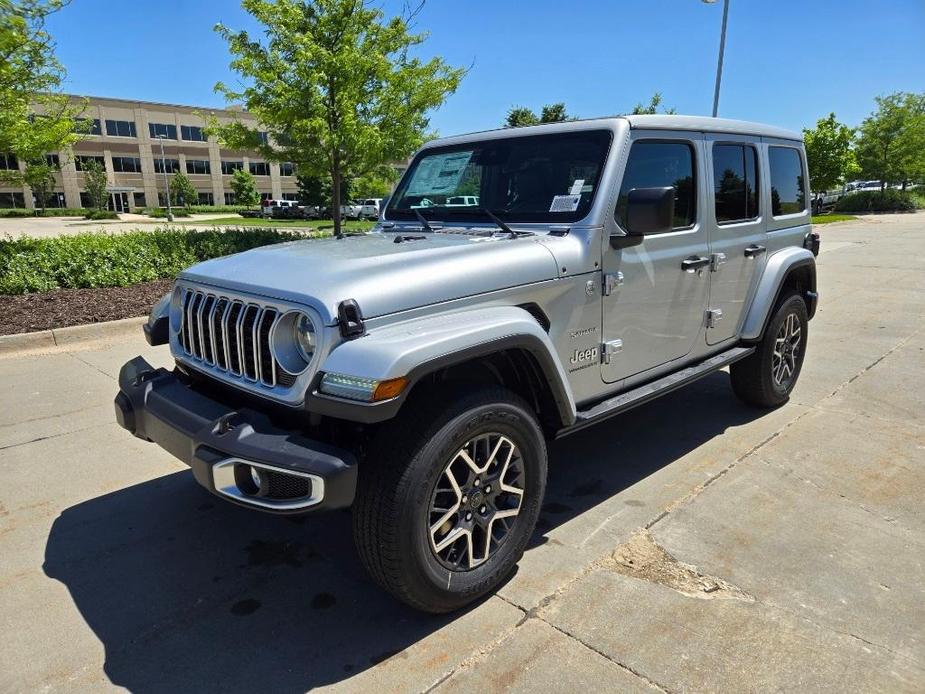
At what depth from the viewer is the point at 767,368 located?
4.82 metres

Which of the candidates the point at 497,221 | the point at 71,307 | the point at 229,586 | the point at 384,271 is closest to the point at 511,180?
the point at 497,221

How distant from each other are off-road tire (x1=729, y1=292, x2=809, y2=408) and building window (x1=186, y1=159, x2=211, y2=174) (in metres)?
78.3

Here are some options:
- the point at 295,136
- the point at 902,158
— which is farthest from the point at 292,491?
the point at 902,158

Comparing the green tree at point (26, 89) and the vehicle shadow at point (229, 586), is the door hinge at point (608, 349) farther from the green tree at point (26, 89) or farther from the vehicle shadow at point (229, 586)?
the green tree at point (26, 89)

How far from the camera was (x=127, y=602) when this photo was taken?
2811 millimetres

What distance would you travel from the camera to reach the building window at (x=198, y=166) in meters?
73.2

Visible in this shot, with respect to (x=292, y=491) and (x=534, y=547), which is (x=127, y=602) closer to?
(x=292, y=491)

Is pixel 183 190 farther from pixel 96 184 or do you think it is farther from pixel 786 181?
pixel 786 181

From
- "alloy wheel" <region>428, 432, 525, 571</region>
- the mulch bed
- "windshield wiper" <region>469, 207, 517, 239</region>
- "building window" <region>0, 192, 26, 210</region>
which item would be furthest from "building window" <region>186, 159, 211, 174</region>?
"alloy wheel" <region>428, 432, 525, 571</region>

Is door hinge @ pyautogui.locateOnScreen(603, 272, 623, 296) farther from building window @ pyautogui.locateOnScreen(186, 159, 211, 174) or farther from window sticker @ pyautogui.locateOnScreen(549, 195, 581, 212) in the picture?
building window @ pyautogui.locateOnScreen(186, 159, 211, 174)

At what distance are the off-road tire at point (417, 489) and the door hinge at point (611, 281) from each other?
2.97ft

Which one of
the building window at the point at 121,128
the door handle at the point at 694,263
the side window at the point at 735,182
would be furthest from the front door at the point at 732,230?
the building window at the point at 121,128

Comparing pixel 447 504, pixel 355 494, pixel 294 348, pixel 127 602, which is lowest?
pixel 127 602

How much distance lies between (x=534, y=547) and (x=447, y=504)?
0.78m
